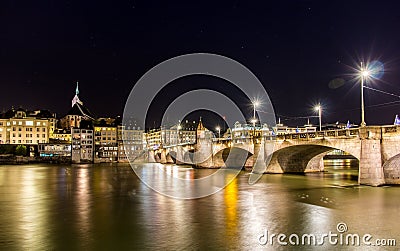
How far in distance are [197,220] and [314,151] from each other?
36.0 m

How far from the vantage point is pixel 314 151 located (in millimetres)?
54406

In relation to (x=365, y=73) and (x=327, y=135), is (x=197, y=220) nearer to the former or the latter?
(x=365, y=73)

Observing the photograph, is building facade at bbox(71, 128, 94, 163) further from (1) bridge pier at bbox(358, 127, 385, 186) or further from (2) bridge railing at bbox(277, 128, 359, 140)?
(1) bridge pier at bbox(358, 127, 385, 186)

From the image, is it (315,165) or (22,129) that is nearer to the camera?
(315,165)

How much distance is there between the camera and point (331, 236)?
18.2 metres

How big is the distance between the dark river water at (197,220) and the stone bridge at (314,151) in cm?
249

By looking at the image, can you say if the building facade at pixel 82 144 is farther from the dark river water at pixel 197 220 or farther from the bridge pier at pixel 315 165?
the dark river water at pixel 197 220

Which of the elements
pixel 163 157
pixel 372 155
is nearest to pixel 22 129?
pixel 163 157

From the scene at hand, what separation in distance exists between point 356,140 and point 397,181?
549 cm

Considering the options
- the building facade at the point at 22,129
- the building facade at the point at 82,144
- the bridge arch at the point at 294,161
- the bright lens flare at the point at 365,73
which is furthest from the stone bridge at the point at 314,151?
the building facade at the point at 22,129

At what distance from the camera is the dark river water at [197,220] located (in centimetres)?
1716

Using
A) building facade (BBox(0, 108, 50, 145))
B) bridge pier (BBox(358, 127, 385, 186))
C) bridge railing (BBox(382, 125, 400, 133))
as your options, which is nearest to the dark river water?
bridge pier (BBox(358, 127, 385, 186))

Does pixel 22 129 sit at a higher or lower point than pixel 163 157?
higher

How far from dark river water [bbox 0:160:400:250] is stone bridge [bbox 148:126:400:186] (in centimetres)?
249
